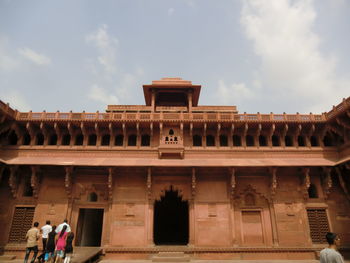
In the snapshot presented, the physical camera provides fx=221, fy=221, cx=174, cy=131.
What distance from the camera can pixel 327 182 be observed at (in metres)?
13.1

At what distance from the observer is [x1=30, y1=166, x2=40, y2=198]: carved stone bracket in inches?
510

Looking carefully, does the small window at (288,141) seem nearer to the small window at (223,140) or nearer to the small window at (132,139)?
the small window at (223,140)

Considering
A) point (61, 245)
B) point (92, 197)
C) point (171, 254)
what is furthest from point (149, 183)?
point (61, 245)

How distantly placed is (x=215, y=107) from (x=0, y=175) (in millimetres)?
17324

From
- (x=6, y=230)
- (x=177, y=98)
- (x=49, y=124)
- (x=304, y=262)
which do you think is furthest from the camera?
(x=177, y=98)

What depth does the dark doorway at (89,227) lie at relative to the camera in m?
13.6

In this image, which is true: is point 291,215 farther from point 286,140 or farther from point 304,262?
point 286,140

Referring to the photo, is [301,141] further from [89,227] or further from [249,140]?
[89,227]

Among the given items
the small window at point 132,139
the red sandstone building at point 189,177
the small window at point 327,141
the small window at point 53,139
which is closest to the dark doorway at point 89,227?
the red sandstone building at point 189,177

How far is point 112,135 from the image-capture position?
47.4 ft

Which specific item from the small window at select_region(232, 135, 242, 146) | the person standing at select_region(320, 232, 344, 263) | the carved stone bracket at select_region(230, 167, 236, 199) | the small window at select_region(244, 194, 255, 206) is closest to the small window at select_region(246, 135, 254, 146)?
the small window at select_region(232, 135, 242, 146)

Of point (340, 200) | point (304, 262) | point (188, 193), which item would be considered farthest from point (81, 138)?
point (340, 200)

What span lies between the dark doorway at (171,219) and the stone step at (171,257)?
205 inches

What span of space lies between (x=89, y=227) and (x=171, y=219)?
20.5ft
